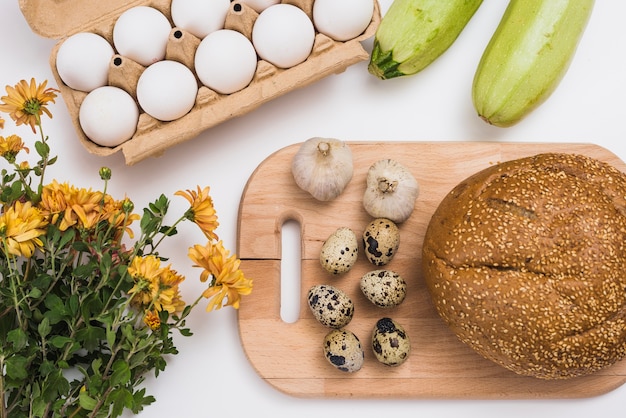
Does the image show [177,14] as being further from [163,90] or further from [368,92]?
[368,92]

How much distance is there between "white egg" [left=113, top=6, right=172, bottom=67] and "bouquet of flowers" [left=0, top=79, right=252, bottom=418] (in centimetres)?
21

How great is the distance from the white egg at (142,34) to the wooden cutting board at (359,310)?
0.96ft

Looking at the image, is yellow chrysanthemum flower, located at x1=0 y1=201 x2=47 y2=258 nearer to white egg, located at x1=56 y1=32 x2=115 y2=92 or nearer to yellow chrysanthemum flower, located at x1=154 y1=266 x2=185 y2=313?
yellow chrysanthemum flower, located at x1=154 y1=266 x2=185 y2=313

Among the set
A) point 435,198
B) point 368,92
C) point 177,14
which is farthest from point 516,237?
point 177,14

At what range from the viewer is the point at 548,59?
124 cm

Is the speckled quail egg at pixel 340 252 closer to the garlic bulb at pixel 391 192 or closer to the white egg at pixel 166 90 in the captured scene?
the garlic bulb at pixel 391 192

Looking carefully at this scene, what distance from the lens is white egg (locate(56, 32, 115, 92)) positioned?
46.2 inches

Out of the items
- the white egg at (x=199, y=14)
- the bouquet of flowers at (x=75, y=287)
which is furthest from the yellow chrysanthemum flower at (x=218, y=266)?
the white egg at (x=199, y=14)

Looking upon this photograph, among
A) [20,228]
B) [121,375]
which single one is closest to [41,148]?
[20,228]

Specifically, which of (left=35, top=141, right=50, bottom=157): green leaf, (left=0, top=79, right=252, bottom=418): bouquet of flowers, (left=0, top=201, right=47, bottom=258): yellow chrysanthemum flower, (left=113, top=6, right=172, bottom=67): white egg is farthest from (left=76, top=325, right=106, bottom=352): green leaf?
(left=113, top=6, right=172, bottom=67): white egg

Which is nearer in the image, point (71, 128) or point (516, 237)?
point (516, 237)

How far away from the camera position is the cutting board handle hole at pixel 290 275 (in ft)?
4.23

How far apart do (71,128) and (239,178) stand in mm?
355

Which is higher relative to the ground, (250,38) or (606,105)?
(250,38)
